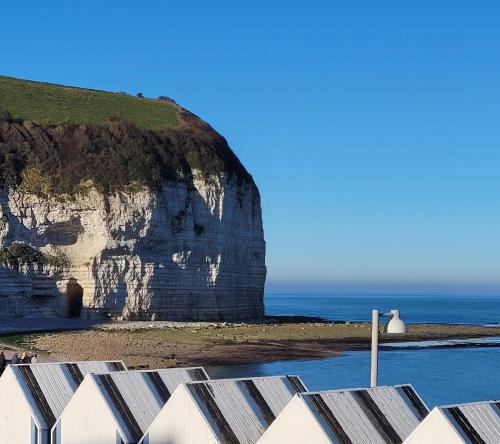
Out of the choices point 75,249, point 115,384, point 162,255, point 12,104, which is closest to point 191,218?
point 162,255

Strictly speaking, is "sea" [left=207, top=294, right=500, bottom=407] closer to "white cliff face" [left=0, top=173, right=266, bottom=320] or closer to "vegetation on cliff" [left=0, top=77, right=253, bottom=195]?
"white cliff face" [left=0, top=173, right=266, bottom=320]

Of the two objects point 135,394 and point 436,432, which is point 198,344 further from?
point 436,432

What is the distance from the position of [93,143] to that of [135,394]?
51179mm

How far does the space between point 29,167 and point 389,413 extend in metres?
50.9

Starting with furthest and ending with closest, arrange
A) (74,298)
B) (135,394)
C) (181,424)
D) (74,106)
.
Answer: (74,106), (74,298), (135,394), (181,424)

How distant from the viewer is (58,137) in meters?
64.6

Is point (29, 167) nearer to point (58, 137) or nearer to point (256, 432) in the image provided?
point (58, 137)

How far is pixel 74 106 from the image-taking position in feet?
236

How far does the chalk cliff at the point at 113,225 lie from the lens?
2344 inches

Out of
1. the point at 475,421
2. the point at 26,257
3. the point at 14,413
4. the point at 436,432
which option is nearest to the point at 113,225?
the point at 26,257

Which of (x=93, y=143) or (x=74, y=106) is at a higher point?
(x=74, y=106)

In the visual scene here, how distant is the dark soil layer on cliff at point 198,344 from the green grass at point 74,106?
18905 millimetres

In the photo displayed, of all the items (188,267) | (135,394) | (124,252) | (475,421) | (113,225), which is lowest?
(135,394)

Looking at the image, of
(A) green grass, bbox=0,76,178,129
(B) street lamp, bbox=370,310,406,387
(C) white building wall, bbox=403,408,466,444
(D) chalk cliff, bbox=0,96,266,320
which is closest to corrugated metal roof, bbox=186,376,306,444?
(B) street lamp, bbox=370,310,406,387
